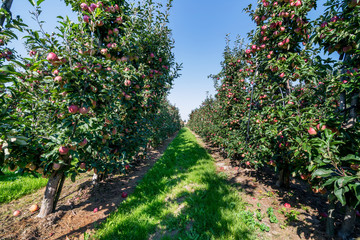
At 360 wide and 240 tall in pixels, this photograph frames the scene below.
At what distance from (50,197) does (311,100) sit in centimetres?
534

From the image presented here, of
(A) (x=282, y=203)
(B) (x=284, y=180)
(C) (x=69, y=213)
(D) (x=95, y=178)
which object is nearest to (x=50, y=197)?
(C) (x=69, y=213)

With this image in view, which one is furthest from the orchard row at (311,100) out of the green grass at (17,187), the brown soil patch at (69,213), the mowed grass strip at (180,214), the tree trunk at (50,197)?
the green grass at (17,187)

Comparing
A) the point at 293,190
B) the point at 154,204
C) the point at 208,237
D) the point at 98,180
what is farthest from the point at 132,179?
the point at 293,190

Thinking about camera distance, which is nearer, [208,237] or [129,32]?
[208,237]

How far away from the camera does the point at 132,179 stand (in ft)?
15.4

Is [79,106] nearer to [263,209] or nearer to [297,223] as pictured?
[263,209]

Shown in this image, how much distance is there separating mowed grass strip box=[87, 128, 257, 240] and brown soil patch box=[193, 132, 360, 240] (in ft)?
1.49

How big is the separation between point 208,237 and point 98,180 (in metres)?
3.57

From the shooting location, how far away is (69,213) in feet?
8.96

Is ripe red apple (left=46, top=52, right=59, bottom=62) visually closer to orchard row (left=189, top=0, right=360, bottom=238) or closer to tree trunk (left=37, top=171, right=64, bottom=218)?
tree trunk (left=37, top=171, right=64, bottom=218)

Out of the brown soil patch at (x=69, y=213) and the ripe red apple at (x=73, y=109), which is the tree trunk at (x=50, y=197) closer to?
the brown soil patch at (x=69, y=213)

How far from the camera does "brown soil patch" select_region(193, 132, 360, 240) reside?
2.33 metres

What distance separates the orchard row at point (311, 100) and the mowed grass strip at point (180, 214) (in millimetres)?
1435

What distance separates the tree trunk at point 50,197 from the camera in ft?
8.45
